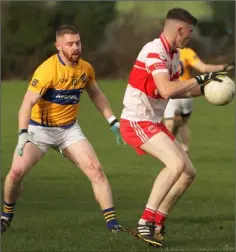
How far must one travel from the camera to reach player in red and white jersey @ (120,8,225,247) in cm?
980

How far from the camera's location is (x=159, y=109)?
408 inches

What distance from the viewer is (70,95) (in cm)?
1073

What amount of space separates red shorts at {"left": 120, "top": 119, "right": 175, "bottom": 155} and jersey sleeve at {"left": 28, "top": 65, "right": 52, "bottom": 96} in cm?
100

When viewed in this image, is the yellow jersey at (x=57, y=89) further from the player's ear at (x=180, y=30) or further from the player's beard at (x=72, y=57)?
the player's ear at (x=180, y=30)

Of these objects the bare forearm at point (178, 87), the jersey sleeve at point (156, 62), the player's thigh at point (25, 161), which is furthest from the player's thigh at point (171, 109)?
the bare forearm at point (178, 87)

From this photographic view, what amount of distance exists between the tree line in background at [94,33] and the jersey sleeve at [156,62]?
3982cm

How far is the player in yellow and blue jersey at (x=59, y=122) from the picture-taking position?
1048 centimetres

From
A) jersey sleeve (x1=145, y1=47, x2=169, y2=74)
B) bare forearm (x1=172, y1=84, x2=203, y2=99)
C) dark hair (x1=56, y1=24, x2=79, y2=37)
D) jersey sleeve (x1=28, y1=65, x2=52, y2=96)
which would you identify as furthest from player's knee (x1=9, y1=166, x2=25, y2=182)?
bare forearm (x1=172, y1=84, x2=203, y2=99)

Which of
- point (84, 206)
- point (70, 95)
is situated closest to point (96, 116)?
point (84, 206)

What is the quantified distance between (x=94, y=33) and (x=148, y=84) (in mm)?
43469

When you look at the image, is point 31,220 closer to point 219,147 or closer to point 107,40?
point 219,147

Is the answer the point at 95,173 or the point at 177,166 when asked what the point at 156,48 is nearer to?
the point at 177,166

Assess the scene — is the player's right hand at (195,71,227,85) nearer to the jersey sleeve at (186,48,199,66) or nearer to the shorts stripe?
the shorts stripe

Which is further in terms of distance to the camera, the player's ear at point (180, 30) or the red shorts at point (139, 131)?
the red shorts at point (139, 131)
